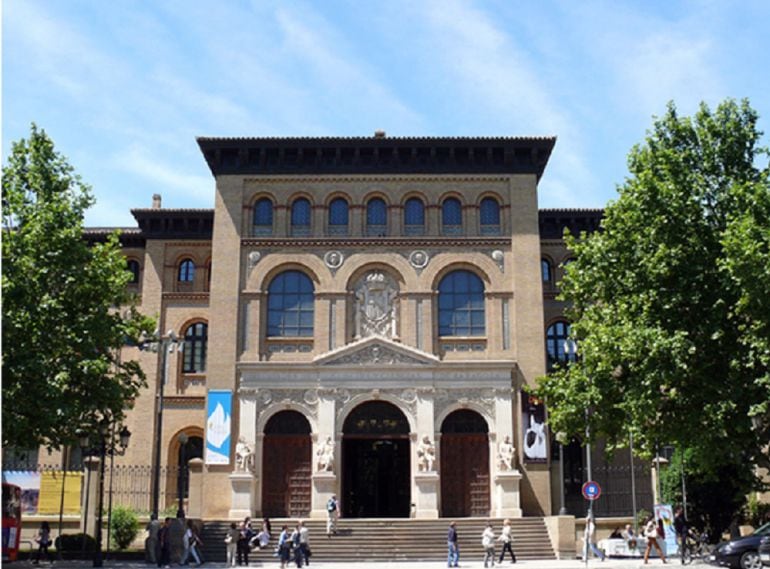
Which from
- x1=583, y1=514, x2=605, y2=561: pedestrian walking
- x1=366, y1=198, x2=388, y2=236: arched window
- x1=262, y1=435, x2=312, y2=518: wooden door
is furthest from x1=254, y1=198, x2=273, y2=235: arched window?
x1=583, y1=514, x2=605, y2=561: pedestrian walking

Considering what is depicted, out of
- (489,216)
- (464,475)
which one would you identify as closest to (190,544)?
(464,475)

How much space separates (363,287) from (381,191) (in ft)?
13.5

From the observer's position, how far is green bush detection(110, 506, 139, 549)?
31.6 metres

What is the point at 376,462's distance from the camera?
35.1m

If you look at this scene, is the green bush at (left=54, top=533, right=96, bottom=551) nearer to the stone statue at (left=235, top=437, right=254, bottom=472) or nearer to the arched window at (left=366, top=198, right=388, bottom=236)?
the stone statue at (left=235, top=437, right=254, bottom=472)

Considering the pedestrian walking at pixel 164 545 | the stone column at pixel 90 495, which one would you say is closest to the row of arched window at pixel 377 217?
the stone column at pixel 90 495

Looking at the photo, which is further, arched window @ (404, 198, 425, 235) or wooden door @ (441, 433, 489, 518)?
arched window @ (404, 198, 425, 235)

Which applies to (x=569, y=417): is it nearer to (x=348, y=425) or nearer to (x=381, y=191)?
(x=348, y=425)

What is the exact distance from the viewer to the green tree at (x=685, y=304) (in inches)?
889

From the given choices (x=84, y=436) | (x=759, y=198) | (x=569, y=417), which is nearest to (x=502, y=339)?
(x=569, y=417)

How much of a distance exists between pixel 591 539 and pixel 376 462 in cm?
955

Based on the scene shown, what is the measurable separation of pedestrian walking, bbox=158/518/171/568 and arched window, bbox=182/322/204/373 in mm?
11610

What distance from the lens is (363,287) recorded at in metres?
36.0

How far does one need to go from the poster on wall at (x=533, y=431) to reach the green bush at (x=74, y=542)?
15870 millimetres
